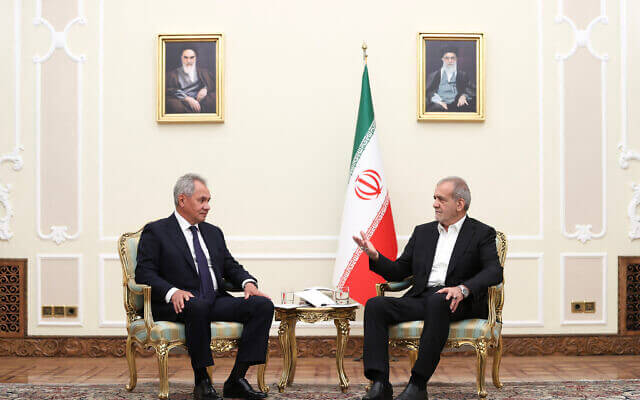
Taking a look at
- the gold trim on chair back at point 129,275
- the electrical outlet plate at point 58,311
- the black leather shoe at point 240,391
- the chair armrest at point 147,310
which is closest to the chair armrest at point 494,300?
the black leather shoe at point 240,391

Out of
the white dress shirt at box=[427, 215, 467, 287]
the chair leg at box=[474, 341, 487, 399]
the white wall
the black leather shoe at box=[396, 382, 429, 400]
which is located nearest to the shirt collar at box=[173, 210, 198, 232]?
the white wall

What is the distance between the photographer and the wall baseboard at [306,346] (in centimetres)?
575

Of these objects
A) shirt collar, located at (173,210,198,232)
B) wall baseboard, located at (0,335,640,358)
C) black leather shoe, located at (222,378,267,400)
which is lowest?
wall baseboard, located at (0,335,640,358)

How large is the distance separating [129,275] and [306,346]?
1.79m

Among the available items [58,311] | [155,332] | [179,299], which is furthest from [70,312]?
[179,299]

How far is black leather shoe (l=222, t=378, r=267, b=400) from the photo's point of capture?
13.6ft

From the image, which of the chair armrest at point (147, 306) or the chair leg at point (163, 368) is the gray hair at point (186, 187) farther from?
the chair leg at point (163, 368)

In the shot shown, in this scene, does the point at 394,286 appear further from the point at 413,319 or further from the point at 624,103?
the point at 624,103

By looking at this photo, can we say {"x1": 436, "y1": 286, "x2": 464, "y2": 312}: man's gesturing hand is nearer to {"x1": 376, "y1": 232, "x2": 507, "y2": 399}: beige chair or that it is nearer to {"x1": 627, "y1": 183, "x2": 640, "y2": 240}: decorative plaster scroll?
{"x1": 376, "y1": 232, "x2": 507, "y2": 399}: beige chair

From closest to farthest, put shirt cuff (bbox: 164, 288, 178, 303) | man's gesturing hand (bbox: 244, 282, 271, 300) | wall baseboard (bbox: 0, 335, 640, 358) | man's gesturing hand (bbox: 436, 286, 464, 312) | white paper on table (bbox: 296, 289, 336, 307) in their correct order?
1. man's gesturing hand (bbox: 436, 286, 464, 312)
2. shirt cuff (bbox: 164, 288, 178, 303)
3. man's gesturing hand (bbox: 244, 282, 271, 300)
4. white paper on table (bbox: 296, 289, 336, 307)
5. wall baseboard (bbox: 0, 335, 640, 358)

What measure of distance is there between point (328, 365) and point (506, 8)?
313 cm

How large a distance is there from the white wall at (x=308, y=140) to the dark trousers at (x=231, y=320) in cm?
156

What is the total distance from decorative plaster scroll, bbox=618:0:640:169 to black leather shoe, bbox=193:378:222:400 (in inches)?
146

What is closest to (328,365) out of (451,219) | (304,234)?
(304,234)
